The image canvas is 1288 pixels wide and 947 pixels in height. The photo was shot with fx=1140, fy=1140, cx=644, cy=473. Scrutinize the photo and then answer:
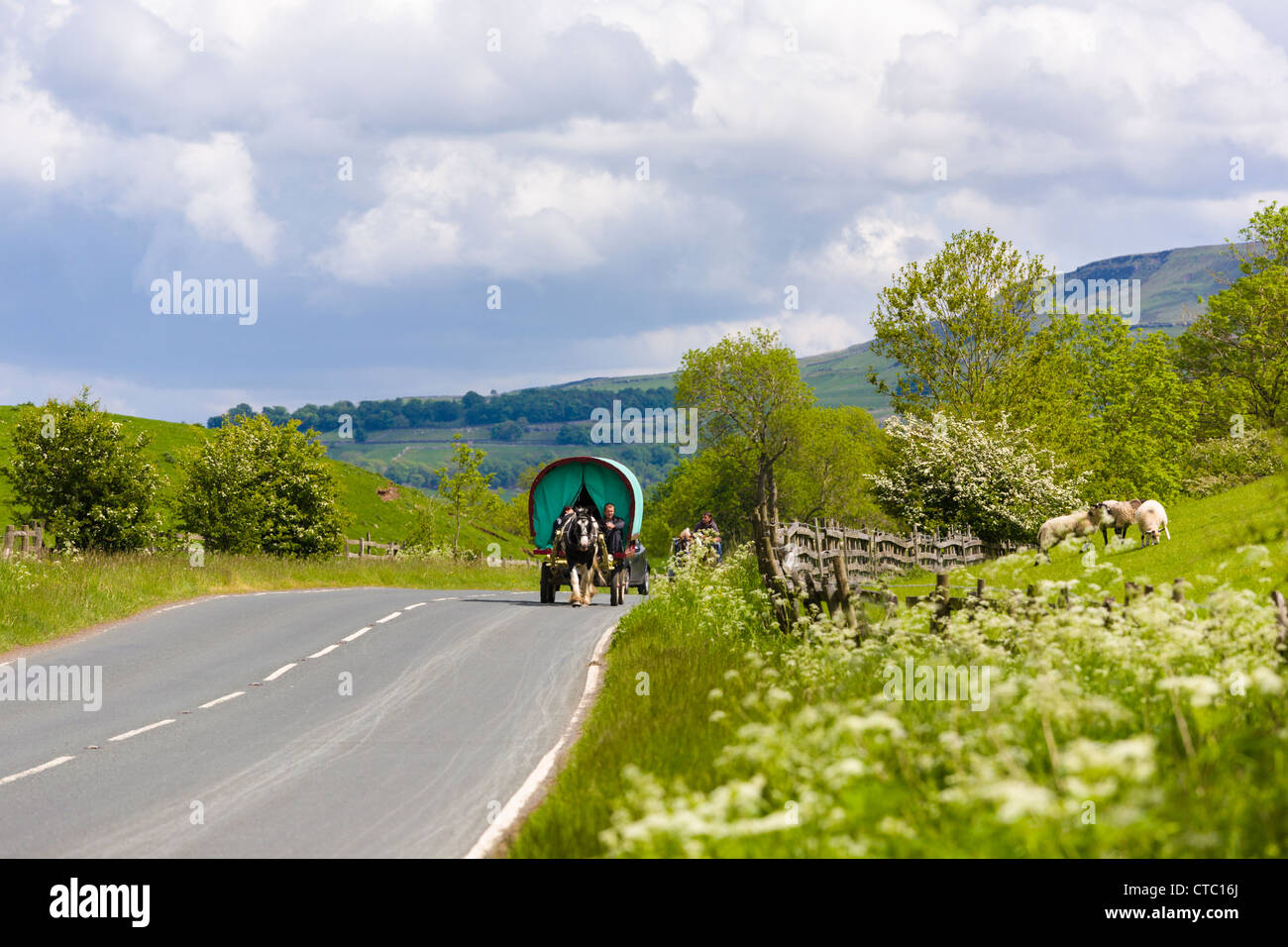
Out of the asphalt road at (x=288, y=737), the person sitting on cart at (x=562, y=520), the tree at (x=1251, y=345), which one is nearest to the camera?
the asphalt road at (x=288, y=737)

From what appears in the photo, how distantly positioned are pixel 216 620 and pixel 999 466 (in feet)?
76.7

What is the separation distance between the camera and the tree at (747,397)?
246 ft

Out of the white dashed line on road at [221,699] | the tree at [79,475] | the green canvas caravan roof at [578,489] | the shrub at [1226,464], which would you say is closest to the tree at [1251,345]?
the shrub at [1226,464]

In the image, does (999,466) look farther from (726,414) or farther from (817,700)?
(726,414)

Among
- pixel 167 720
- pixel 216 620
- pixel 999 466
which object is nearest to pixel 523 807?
pixel 167 720

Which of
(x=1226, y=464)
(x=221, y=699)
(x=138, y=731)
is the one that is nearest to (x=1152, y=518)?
(x=221, y=699)

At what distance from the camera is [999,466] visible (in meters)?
34.8

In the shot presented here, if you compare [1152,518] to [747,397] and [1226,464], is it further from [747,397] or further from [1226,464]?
[747,397]

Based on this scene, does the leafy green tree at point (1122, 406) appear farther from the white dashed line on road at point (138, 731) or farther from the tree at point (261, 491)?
the white dashed line on road at point (138, 731)

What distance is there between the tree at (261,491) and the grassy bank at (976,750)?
39371mm

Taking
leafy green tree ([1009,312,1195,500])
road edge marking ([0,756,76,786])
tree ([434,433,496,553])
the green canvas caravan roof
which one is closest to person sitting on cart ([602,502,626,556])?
the green canvas caravan roof

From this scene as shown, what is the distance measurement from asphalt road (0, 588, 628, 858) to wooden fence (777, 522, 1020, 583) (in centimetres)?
611

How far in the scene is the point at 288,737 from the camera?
11.4m

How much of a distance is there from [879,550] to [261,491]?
1123 inches
